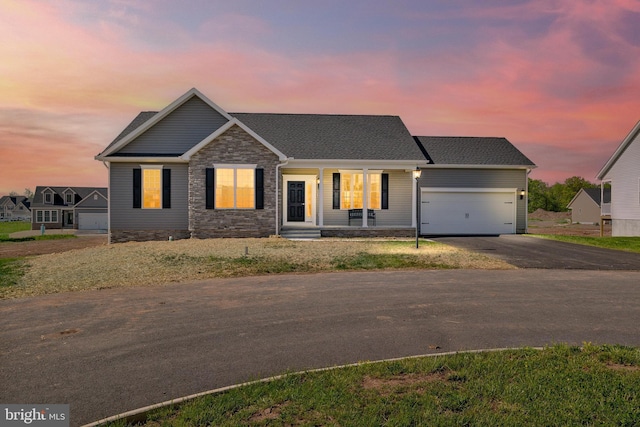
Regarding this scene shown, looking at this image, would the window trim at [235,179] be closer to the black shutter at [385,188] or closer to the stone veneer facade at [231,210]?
the stone veneer facade at [231,210]

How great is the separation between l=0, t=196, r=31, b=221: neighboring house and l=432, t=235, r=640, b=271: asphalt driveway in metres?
121

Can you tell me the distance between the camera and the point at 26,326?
6.51 metres

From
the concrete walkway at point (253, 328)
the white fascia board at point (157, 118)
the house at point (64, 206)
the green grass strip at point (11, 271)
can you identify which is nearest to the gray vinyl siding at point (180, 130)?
the white fascia board at point (157, 118)

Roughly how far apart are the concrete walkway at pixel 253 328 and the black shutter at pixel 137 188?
478 inches

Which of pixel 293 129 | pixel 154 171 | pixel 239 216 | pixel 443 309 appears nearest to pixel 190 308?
pixel 443 309

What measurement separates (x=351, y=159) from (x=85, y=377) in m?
18.6

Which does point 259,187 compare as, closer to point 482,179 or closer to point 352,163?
point 352,163

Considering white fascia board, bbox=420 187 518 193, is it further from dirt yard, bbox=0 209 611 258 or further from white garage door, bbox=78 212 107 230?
white garage door, bbox=78 212 107 230

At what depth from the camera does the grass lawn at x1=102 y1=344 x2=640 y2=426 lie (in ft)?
11.6

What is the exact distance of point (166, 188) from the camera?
2059 cm

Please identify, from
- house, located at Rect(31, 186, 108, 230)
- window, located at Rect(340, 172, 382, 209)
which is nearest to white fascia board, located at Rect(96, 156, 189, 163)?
window, located at Rect(340, 172, 382, 209)

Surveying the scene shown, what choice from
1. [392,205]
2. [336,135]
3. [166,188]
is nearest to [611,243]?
[392,205]

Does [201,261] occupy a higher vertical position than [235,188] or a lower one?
lower

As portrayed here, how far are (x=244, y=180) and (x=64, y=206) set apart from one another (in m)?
53.5
